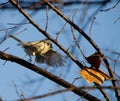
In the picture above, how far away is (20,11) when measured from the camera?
2.34 m

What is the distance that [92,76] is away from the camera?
7.19 feet

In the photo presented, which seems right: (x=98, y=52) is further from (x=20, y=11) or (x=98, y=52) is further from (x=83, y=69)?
(x=20, y=11)

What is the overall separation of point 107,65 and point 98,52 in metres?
0.11

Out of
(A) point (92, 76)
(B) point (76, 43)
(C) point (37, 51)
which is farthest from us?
(C) point (37, 51)

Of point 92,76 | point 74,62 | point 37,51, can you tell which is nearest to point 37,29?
point 74,62

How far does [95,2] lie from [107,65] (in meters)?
0.52

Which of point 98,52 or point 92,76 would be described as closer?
point 92,76

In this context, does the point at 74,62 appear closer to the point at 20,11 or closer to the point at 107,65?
the point at 107,65

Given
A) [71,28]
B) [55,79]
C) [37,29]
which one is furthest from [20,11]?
[55,79]

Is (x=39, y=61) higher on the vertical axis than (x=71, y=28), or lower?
lower

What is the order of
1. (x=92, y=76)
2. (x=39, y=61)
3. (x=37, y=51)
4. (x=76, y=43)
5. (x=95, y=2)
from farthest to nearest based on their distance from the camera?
(x=37, y=51)
(x=39, y=61)
(x=76, y=43)
(x=92, y=76)
(x=95, y=2)

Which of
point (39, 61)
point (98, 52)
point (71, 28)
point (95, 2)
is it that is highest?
point (95, 2)

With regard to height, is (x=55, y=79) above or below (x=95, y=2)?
below

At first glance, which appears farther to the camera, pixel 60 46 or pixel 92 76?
pixel 60 46
